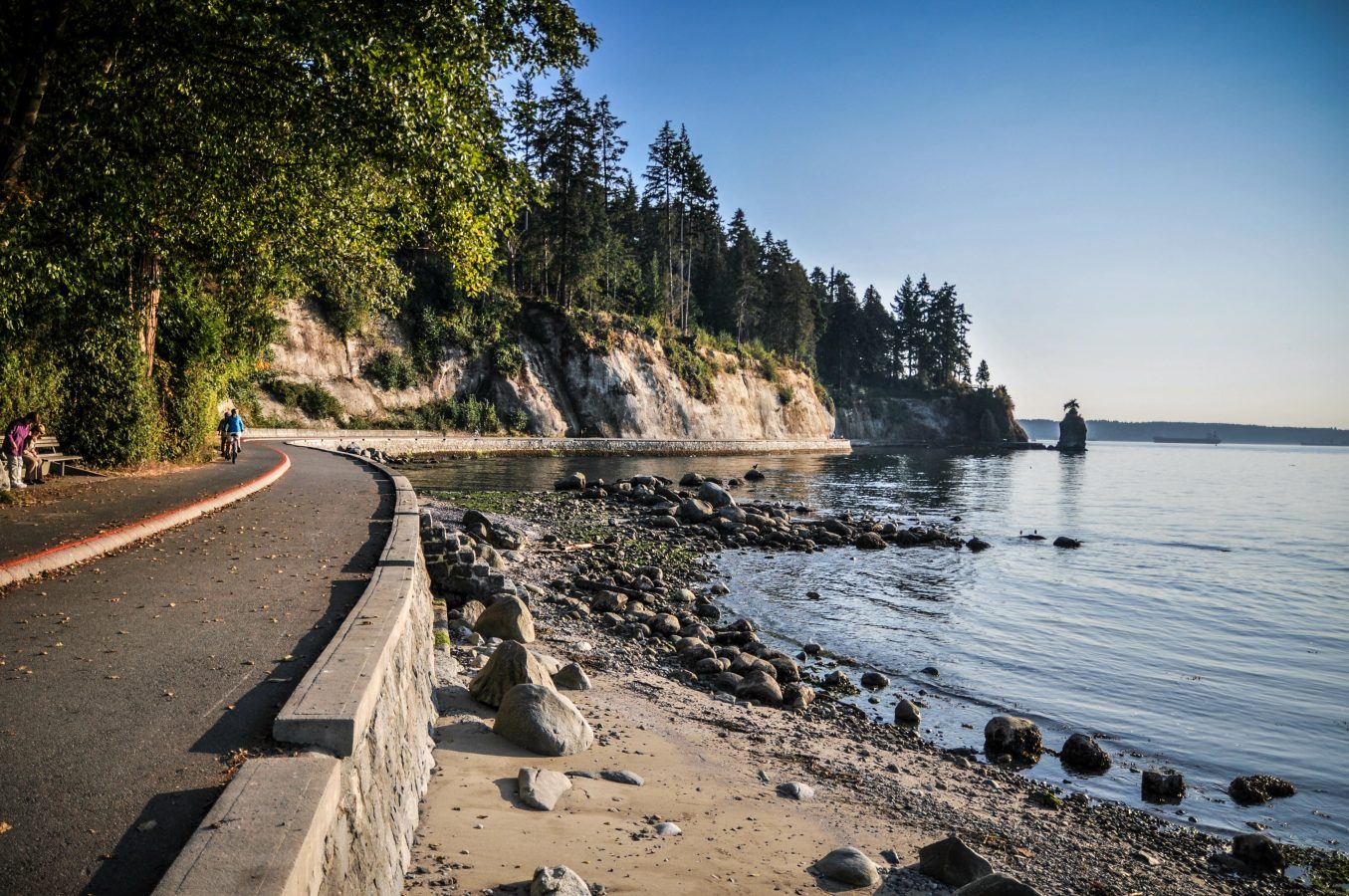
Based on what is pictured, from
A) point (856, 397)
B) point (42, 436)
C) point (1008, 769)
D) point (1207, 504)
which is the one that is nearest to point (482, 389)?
point (42, 436)

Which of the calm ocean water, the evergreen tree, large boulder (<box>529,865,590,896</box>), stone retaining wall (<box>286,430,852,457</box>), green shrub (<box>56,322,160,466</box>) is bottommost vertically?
the calm ocean water

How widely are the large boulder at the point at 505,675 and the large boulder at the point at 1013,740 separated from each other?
5.59 meters

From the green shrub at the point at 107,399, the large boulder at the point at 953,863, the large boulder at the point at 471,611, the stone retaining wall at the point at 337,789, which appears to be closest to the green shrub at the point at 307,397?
the green shrub at the point at 107,399

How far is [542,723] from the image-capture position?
7.04m

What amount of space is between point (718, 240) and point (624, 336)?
36719 mm

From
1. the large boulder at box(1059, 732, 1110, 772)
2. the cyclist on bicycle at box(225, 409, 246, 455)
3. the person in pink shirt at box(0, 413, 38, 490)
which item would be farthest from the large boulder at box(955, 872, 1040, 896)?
the cyclist on bicycle at box(225, 409, 246, 455)

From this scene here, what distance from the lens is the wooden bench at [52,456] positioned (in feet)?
52.2

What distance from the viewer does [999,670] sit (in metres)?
13.0

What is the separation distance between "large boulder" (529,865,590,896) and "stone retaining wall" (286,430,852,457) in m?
40.5

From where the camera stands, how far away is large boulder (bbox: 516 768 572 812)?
5871mm

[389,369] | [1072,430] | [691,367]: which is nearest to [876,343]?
[1072,430]

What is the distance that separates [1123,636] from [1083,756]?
25.2 feet

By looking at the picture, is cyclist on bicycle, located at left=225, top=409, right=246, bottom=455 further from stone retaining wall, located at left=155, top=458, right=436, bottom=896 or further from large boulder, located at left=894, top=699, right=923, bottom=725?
large boulder, located at left=894, top=699, right=923, bottom=725

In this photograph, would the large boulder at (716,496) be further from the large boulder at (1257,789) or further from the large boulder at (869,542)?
the large boulder at (1257,789)
